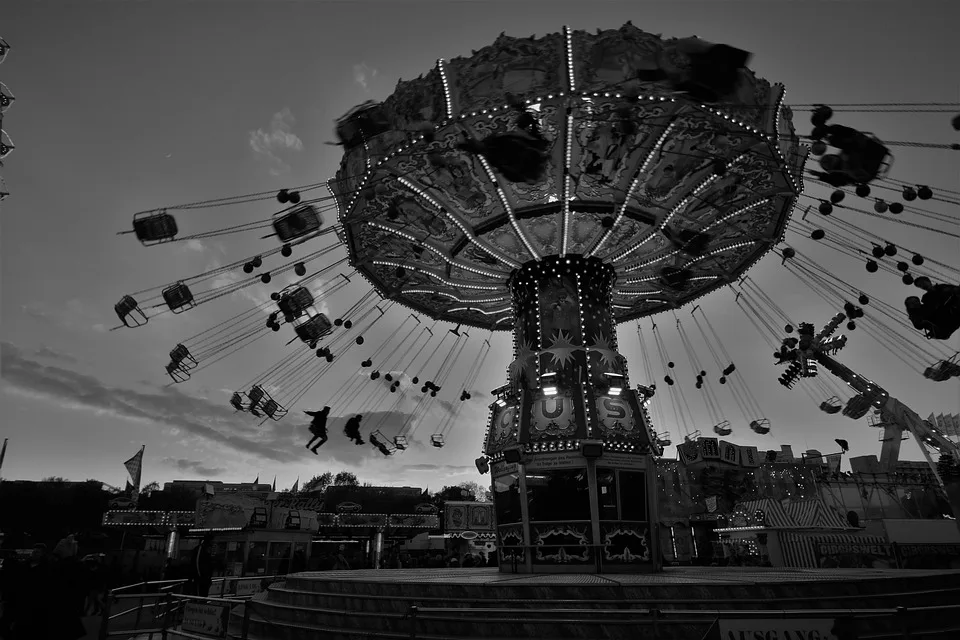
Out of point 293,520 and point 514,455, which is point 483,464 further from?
point 293,520

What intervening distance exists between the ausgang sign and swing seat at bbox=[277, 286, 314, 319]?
35.6ft

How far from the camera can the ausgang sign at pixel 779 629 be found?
4594 mm

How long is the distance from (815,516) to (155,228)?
836 inches

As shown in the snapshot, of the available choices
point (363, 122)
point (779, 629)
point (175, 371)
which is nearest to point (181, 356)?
point (175, 371)

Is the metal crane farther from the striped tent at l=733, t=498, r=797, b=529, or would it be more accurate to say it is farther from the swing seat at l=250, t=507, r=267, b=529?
the swing seat at l=250, t=507, r=267, b=529

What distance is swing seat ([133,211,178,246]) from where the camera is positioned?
10289 mm

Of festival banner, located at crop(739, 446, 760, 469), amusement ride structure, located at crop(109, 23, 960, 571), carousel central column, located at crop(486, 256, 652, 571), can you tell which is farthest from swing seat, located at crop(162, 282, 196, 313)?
festival banner, located at crop(739, 446, 760, 469)

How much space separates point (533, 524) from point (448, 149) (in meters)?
8.38

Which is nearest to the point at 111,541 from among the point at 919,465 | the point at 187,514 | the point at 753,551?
the point at 187,514

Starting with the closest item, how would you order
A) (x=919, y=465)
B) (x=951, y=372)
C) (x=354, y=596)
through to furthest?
(x=354, y=596) < (x=951, y=372) < (x=919, y=465)

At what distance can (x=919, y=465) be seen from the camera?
41.5 metres

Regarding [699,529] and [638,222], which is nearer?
[638,222]

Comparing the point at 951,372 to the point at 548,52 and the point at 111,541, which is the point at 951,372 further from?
the point at 111,541

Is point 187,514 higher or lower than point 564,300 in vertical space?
lower
